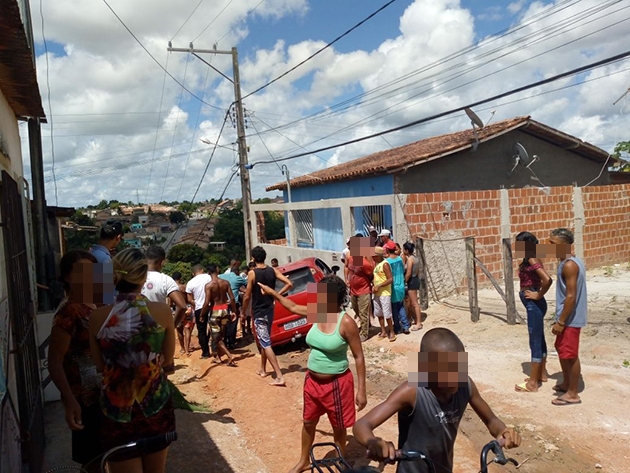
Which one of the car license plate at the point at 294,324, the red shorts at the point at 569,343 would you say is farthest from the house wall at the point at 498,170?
the red shorts at the point at 569,343

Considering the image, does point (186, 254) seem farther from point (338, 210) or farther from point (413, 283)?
point (413, 283)

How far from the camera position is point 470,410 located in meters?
5.48

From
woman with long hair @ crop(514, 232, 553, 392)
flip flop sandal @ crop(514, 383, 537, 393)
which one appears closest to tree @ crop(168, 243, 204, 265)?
flip flop sandal @ crop(514, 383, 537, 393)

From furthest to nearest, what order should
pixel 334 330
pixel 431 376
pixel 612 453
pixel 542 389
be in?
1. pixel 542 389
2. pixel 612 453
3. pixel 334 330
4. pixel 431 376

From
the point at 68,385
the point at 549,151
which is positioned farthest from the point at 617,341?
the point at 549,151

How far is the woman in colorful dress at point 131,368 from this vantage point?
264 centimetres

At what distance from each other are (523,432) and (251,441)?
2.60 metres

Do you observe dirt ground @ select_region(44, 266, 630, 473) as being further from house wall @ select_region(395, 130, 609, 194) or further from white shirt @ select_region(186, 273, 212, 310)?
house wall @ select_region(395, 130, 609, 194)

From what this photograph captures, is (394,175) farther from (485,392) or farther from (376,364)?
(485,392)

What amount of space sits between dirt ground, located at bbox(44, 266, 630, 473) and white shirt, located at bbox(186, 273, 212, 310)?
1.01 m

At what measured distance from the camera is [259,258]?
22.4ft

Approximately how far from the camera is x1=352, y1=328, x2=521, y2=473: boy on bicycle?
7.57ft

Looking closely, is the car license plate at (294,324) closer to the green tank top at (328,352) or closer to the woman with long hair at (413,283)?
the woman with long hair at (413,283)

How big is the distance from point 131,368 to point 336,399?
1.75 metres
